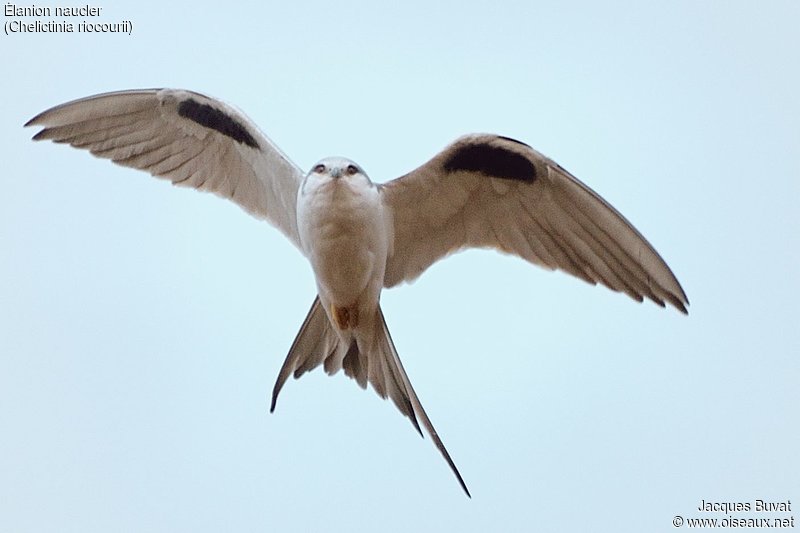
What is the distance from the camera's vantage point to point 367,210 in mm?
6625

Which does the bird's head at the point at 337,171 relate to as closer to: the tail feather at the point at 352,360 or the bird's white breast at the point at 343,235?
the bird's white breast at the point at 343,235

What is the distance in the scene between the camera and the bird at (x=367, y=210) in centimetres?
662

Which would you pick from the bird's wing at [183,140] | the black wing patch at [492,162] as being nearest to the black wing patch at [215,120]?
the bird's wing at [183,140]

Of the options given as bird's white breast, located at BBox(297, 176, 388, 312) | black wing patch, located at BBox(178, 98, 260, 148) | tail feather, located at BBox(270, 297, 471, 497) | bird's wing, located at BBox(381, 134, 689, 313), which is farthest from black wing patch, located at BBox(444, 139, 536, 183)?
black wing patch, located at BBox(178, 98, 260, 148)

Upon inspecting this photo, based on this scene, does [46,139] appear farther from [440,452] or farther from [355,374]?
[440,452]

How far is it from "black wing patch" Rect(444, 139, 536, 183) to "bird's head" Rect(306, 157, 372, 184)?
60cm

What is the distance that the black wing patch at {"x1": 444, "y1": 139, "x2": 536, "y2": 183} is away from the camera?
22.4 ft

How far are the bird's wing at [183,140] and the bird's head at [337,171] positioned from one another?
2.36 ft

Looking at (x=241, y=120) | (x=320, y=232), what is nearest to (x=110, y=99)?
(x=241, y=120)

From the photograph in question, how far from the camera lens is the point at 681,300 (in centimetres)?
651

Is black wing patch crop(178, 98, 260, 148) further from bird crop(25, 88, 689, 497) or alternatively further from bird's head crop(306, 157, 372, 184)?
bird's head crop(306, 157, 372, 184)

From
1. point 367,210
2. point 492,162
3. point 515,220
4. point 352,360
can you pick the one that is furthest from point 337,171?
point 352,360

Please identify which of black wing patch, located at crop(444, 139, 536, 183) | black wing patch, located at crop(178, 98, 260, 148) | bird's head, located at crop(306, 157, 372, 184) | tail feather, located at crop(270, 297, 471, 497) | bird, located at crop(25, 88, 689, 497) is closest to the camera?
bird's head, located at crop(306, 157, 372, 184)

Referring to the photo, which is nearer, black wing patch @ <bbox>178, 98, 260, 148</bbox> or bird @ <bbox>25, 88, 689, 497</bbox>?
bird @ <bbox>25, 88, 689, 497</bbox>
